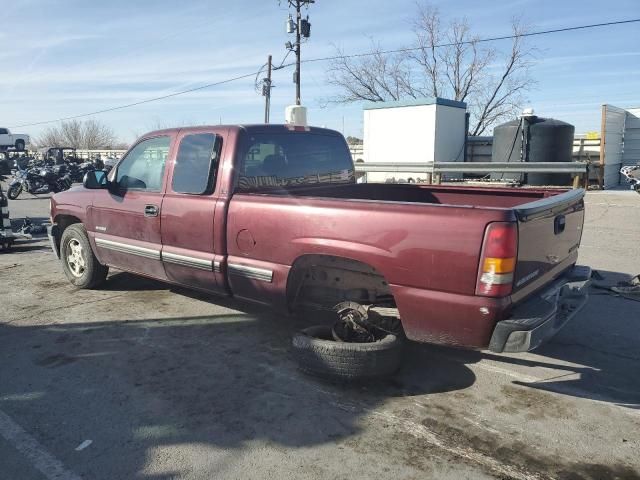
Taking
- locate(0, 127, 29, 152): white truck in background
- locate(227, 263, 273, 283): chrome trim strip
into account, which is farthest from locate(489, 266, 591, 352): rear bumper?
locate(0, 127, 29, 152): white truck in background

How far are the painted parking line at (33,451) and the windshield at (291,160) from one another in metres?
2.30

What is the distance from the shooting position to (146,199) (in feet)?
16.3

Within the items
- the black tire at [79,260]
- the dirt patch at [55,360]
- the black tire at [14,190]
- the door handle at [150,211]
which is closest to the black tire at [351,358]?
the dirt patch at [55,360]

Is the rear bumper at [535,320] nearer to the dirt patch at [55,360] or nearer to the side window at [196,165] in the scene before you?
the side window at [196,165]

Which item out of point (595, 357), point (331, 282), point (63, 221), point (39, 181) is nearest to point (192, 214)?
point (331, 282)

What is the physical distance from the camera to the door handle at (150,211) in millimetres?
4852

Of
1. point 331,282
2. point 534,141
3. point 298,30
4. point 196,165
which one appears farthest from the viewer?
point 298,30

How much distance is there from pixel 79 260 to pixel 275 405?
3.87 meters

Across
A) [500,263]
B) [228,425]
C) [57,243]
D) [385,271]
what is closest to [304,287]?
[385,271]

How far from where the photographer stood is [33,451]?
2.88m

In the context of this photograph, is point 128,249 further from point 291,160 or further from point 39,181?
point 39,181

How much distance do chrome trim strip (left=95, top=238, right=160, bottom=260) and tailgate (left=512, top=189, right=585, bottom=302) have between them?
3.27 metres

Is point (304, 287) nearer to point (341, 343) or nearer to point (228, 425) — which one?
point (341, 343)

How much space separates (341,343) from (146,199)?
2.54 m
